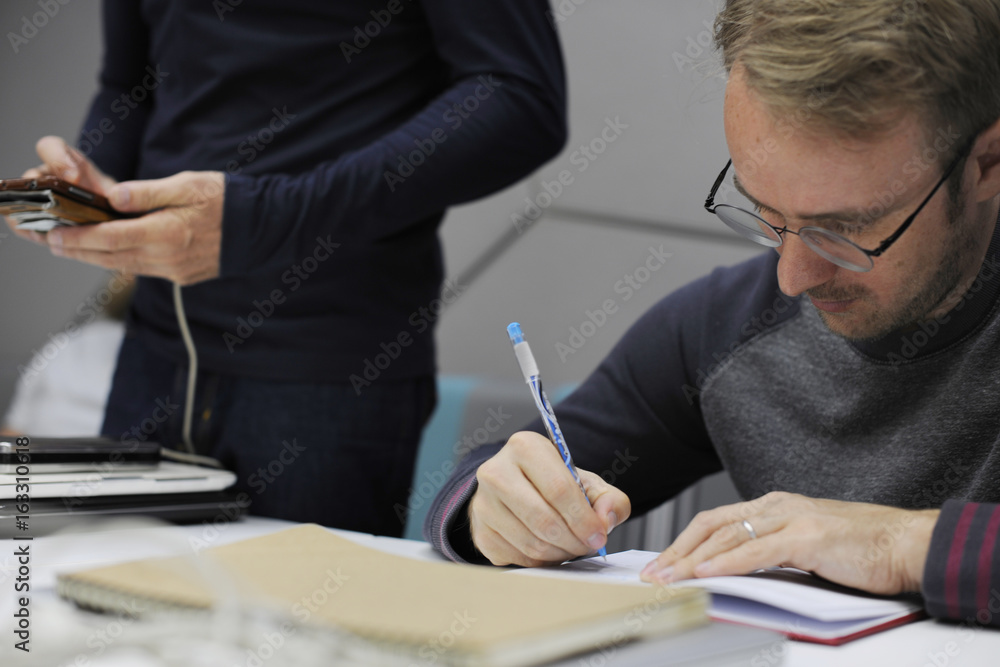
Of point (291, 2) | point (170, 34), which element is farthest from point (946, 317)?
point (170, 34)

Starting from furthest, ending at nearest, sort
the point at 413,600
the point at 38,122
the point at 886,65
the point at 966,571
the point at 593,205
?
1. the point at 38,122
2. the point at 593,205
3. the point at 886,65
4. the point at 966,571
5. the point at 413,600

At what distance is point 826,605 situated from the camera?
1.84 feet

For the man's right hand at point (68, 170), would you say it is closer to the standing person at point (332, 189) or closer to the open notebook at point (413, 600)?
the standing person at point (332, 189)

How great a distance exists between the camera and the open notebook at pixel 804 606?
0.55 metres

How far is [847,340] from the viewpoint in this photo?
901 mm

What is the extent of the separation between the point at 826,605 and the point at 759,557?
86 mm

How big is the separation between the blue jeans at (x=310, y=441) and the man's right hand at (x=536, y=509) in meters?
0.35

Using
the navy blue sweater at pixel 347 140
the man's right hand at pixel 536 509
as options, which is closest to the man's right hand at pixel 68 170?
the navy blue sweater at pixel 347 140

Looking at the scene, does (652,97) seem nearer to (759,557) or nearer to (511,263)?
(511,263)

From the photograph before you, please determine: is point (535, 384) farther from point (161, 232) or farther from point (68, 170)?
point (68, 170)

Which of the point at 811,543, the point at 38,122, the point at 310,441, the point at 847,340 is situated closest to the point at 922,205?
the point at 847,340

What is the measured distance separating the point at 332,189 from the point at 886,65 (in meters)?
0.64

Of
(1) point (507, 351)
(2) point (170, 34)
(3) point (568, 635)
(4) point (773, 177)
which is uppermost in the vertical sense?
(2) point (170, 34)

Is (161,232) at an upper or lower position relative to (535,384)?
upper
